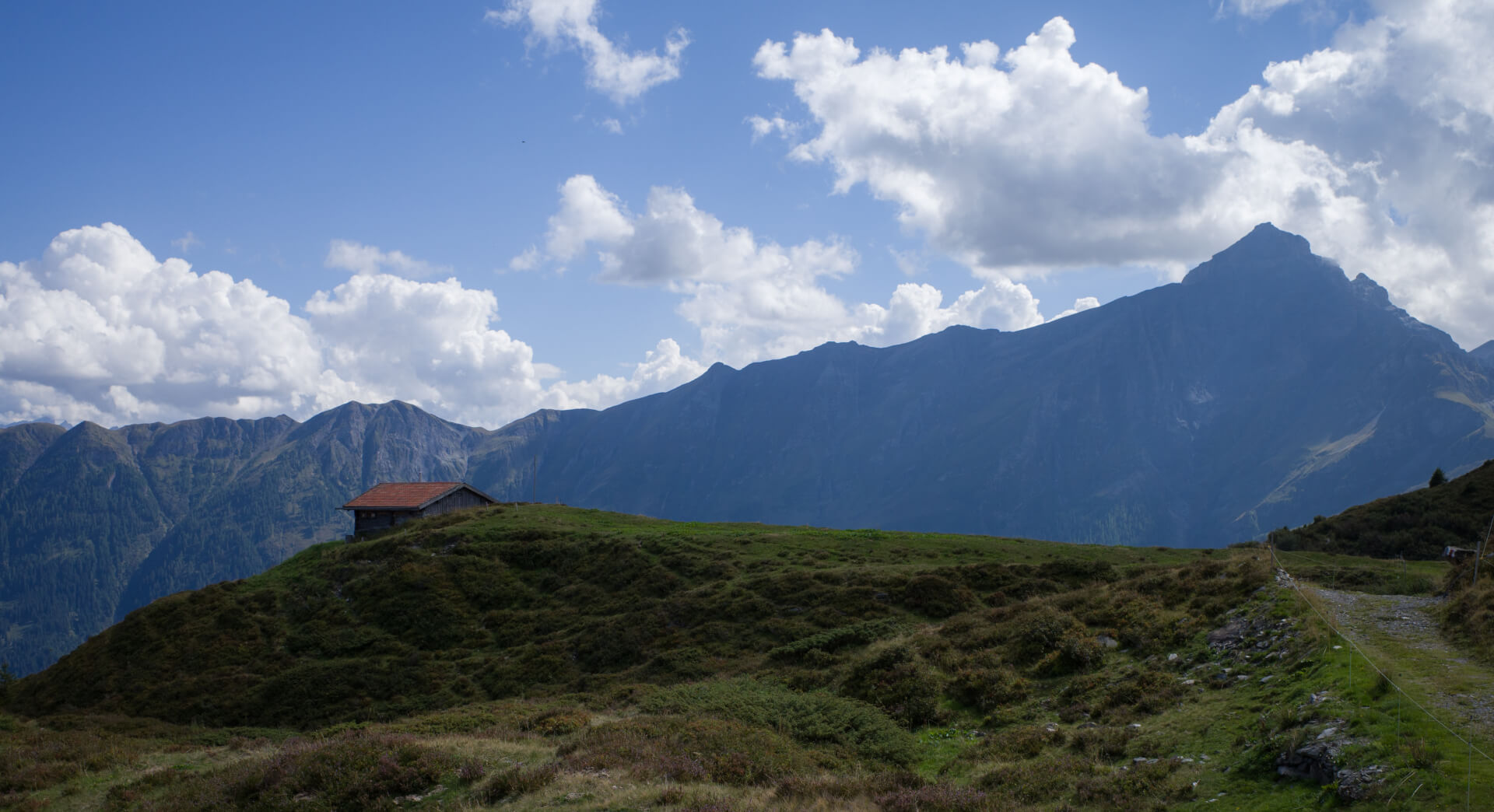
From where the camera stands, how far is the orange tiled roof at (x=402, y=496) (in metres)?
73.5

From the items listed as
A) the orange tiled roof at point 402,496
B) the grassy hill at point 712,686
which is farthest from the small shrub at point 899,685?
the orange tiled roof at point 402,496

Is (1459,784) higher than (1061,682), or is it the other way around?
(1459,784)

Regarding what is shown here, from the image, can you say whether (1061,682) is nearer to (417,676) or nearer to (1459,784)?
(1459,784)

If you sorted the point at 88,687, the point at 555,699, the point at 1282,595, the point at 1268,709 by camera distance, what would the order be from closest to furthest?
the point at 1268,709 → the point at 1282,595 → the point at 555,699 → the point at 88,687

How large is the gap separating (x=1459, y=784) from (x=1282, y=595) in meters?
13.0

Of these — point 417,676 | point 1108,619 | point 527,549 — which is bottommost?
point 417,676

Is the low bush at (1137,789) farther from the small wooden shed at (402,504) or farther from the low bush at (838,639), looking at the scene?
the small wooden shed at (402,504)

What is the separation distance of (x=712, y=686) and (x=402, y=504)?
57612 millimetres

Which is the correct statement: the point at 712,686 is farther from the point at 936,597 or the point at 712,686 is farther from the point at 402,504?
the point at 402,504

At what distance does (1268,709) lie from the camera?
1517 cm

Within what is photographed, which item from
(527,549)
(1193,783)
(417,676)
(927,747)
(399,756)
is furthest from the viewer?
(527,549)

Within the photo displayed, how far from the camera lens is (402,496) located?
75.5m

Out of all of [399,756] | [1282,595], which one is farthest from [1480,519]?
[399,756]

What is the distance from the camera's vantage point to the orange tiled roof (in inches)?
2894
